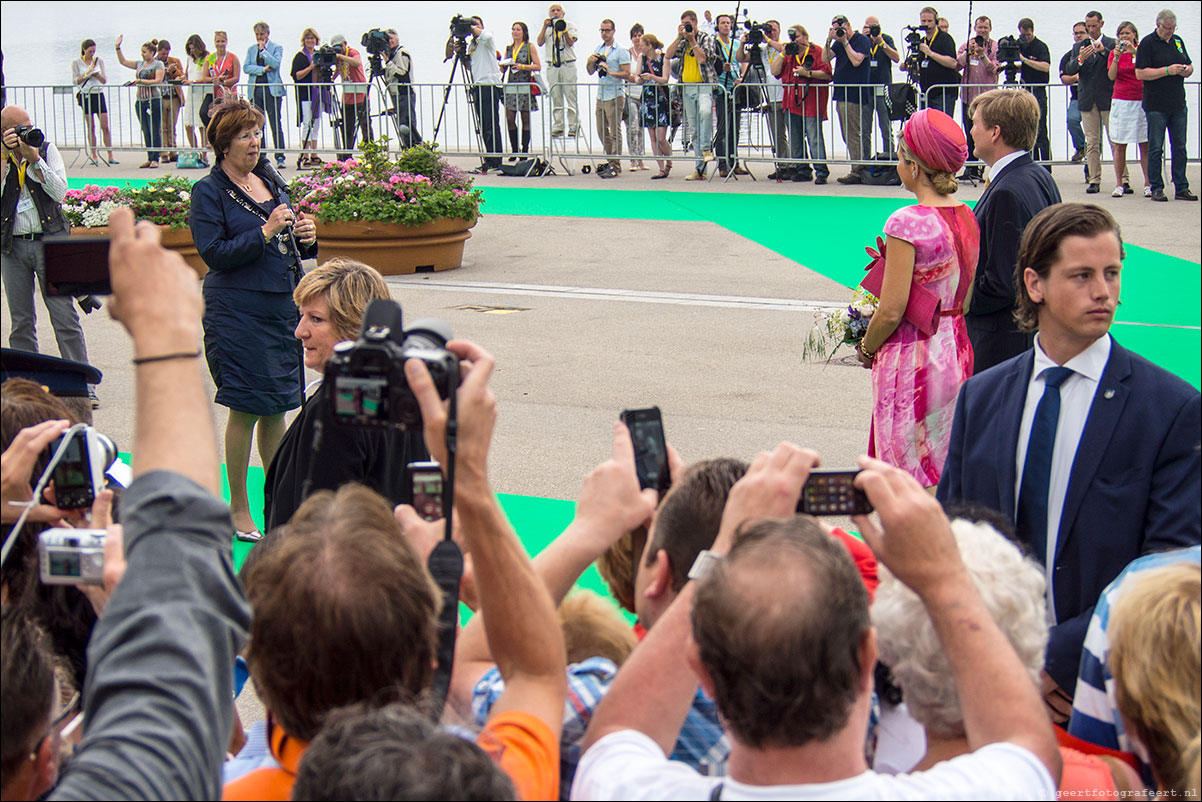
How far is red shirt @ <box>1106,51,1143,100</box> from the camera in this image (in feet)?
52.2

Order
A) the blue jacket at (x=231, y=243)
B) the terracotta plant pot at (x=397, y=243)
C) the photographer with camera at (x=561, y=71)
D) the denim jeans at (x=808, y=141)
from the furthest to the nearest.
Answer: the photographer with camera at (x=561, y=71), the denim jeans at (x=808, y=141), the terracotta plant pot at (x=397, y=243), the blue jacket at (x=231, y=243)

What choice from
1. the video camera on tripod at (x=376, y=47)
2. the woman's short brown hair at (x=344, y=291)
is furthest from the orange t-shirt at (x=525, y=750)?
the video camera on tripod at (x=376, y=47)

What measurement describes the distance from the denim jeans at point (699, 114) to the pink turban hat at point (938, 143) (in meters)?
14.3

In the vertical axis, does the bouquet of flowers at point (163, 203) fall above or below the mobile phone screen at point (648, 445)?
above

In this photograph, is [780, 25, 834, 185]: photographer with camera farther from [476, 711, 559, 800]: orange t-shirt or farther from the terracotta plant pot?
[476, 711, 559, 800]: orange t-shirt

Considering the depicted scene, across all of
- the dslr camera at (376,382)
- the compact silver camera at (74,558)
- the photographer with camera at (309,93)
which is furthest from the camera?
the photographer with camera at (309,93)

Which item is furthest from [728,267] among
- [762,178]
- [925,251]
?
[925,251]

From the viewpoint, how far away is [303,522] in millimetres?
2086

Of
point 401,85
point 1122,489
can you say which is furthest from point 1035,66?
point 1122,489

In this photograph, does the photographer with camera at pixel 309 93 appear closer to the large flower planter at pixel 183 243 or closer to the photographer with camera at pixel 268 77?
the photographer with camera at pixel 268 77

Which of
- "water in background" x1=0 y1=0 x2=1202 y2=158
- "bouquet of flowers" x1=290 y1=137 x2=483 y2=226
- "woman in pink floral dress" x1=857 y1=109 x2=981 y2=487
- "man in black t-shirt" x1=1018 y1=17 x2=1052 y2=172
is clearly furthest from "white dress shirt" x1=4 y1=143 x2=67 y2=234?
"water in background" x1=0 y1=0 x2=1202 y2=158

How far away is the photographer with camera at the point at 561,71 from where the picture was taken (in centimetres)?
2002

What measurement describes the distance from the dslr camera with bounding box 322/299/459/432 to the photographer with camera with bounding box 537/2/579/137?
60.1 feet

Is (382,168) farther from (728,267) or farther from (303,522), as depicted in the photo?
(303,522)
